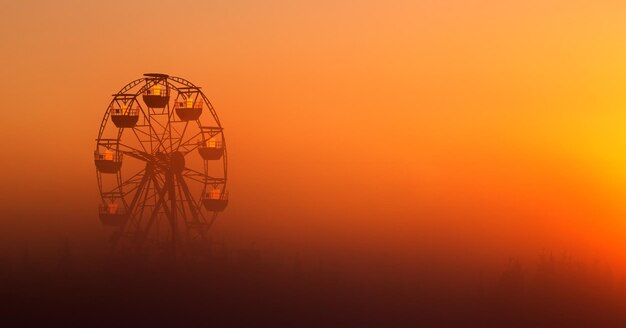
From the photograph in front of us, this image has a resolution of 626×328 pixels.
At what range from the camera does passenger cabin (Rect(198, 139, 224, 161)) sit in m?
96.1

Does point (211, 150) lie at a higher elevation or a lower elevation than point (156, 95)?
lower

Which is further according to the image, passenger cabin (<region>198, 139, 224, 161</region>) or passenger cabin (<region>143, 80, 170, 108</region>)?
passenger cabin (<region>198, 139, 224, 161</region>)

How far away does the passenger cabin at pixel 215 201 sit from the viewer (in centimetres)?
9544

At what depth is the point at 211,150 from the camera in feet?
316

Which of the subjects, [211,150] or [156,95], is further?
[211,150]

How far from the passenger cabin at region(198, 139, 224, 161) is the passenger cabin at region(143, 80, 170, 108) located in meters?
6.10

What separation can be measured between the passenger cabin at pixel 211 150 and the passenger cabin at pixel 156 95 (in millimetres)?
6101

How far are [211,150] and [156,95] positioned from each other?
25.7ft

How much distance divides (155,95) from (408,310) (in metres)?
35.1

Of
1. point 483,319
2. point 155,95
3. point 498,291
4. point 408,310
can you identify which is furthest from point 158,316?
point 498,291

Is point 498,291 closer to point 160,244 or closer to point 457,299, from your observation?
point 457,299

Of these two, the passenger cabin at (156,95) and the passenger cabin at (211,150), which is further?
the passenger cabin at (211,150)

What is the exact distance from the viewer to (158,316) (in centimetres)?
9075

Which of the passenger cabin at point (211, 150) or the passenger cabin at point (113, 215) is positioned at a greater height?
the passenger cabin at point (211, 150)
